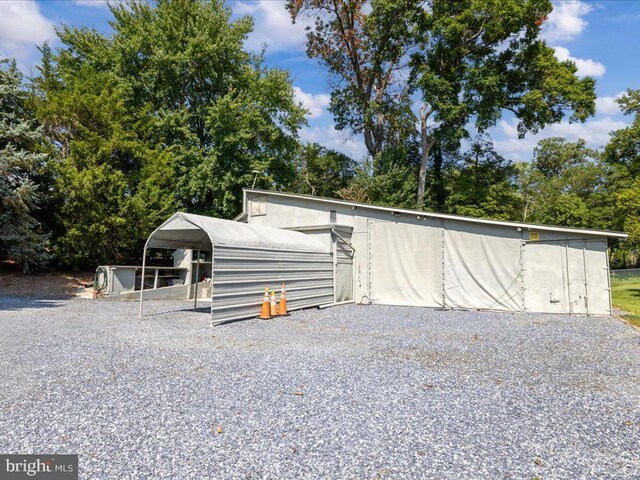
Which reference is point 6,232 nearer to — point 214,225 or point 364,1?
point 214,225

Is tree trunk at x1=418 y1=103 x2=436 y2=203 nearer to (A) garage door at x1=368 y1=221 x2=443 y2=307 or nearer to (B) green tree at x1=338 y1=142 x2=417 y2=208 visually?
(B) green tree at x1=338 y1=142 x2=417 y2=208

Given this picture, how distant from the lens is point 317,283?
13.1m

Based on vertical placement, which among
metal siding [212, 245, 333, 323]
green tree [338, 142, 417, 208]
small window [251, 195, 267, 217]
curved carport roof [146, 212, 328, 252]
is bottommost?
metal siding [212, 245, 333, 323]

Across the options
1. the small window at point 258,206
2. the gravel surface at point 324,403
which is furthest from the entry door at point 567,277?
the small window at point 258,206

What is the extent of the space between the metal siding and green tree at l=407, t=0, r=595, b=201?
14.8 metres

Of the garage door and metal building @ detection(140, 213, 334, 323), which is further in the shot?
the garage door

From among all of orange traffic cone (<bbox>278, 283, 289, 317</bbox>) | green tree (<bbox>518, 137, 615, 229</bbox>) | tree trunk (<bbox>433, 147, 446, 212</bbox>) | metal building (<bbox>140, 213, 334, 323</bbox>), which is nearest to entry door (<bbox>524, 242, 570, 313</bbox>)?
metal building (<bbox>140, 213, 334, 323</bbox>)

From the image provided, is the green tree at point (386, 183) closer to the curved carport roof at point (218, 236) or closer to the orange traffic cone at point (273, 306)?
the curved carport roof at point (218, 236)

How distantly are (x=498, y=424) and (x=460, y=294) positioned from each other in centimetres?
968

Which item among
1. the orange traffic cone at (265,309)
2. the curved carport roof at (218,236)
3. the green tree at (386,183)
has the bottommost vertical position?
the orange traffic cone at (265,309)

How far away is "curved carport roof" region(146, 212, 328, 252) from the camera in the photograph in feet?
31.2

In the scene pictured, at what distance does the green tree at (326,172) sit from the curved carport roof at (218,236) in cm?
1733

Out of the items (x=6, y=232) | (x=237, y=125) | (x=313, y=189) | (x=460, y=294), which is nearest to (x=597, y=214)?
(x=313, y=189)

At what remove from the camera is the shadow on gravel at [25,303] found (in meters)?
12.0
